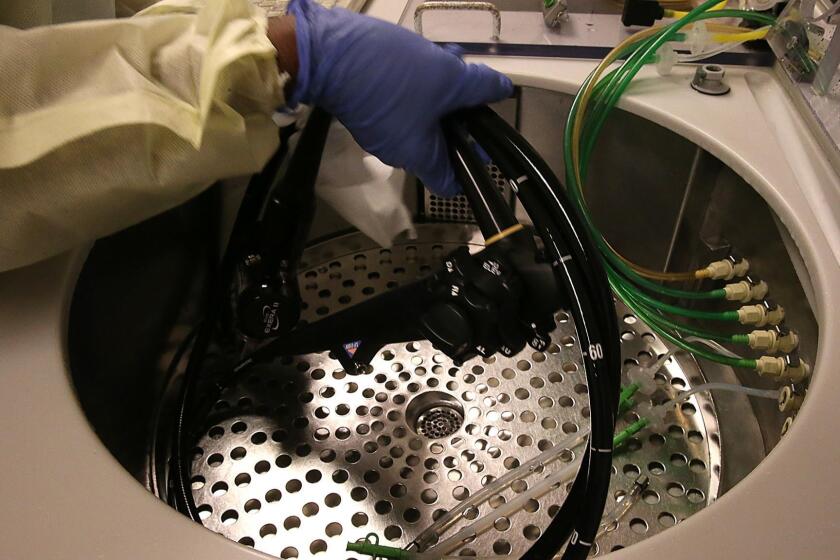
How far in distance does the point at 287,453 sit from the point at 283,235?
0.90ft

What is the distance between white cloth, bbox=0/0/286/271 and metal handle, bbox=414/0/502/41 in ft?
1.27

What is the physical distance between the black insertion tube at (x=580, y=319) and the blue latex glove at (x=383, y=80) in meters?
0.09

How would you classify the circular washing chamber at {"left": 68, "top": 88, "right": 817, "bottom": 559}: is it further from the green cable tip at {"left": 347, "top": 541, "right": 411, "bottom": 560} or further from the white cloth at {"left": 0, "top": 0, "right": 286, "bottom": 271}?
the white cloth at {"left": 0, "top": 0, "right": 286, "bottom": 271}

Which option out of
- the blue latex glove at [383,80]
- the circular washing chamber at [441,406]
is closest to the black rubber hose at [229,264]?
the circular washing chamber at [441,406]

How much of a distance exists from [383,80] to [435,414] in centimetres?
46

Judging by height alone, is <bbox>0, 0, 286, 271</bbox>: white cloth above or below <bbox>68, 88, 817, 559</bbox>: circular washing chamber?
above

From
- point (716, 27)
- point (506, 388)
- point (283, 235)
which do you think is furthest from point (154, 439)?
point (716, 27)

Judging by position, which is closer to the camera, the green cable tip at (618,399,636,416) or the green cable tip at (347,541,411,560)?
the green cable tip at (347,541,411,560)

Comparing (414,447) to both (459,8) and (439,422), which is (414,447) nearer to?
(439,422)

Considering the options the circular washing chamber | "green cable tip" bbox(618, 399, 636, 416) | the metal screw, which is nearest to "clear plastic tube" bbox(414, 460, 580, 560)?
the circular washing chamber

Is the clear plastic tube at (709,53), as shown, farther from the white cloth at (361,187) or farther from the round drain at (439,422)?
the round drain at (439,422)

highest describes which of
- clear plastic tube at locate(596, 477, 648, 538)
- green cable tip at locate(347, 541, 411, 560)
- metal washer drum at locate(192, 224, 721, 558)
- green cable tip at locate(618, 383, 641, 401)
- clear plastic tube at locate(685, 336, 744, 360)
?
clear plastic tube at locate(685, 336, 744, 360)

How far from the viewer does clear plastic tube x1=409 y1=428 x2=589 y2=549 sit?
2.46 feet

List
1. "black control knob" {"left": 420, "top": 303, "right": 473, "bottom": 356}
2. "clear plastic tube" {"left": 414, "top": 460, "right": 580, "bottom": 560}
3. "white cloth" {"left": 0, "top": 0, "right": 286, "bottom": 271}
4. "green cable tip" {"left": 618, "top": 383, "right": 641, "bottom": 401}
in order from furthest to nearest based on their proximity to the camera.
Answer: "green cable tip" {"left": 618, "top": 383, "right": 641, "bottom": 401}
"clear plastic tube" {"left": 414, "top": 460, "right": 580, "bottom": 560}
"black control knob" {"left": 420, "top": 303, "right": 473, "bottom": 356}
"white cloth" {"left": 0, "top": 0, "right": 286, "bottom": 271}
